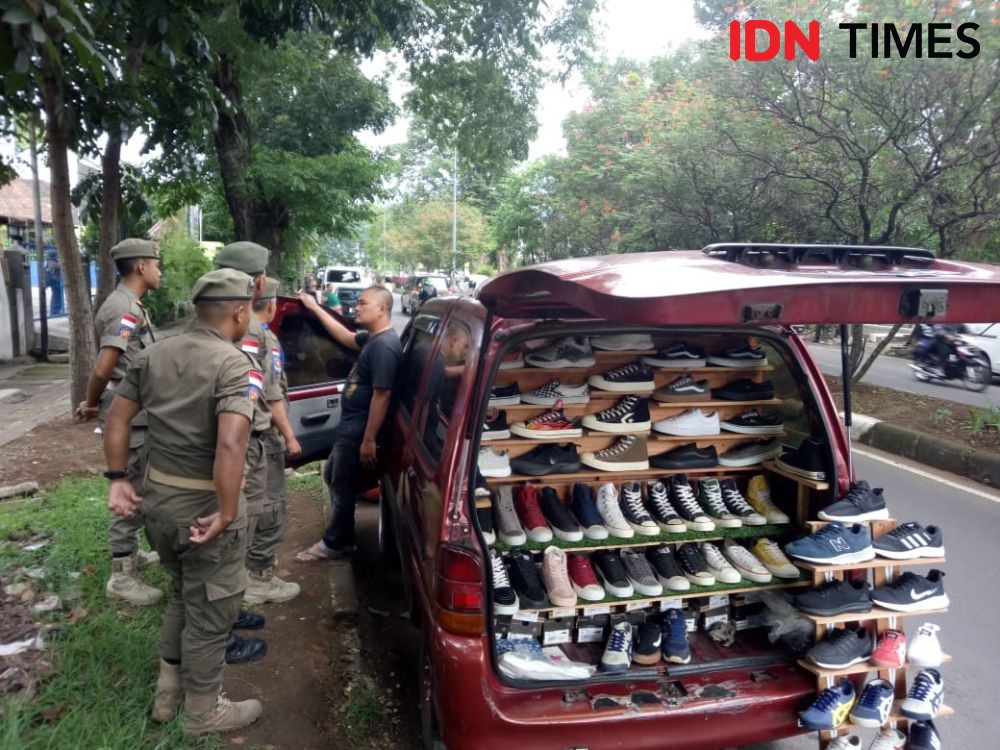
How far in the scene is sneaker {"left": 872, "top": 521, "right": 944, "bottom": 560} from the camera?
263 centimetres

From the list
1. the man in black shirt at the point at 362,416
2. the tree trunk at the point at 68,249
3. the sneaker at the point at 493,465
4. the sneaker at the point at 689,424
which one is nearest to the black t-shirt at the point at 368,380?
the man in black shirt at the point at 362,416

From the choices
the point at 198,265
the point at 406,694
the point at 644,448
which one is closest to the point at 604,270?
the point at 644,448

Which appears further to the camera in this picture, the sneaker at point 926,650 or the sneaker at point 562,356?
the sneaker at point 562,356

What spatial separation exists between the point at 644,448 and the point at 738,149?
28.4ft

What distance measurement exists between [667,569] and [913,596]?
34.3 inches

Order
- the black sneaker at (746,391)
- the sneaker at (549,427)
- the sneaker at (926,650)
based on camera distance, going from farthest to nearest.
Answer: the black sneaker at (746,391), the sneaker at (549,427), the sneaker at (926,650)

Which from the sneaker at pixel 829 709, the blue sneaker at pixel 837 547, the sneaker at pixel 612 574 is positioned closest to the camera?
the sneaker at pixel 829 709

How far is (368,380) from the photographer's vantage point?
4.25 meters

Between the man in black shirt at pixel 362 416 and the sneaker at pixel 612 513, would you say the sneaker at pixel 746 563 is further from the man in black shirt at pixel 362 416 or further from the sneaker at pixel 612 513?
the man in black shirt at pixel 362 416

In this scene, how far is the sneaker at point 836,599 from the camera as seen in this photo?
2.53 metres

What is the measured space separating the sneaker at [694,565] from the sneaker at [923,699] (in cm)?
75

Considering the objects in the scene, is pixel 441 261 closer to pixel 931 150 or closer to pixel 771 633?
pixel 931 150

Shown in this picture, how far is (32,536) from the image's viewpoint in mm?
4375

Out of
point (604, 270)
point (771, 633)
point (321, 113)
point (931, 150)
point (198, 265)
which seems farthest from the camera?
point (198, 265)
